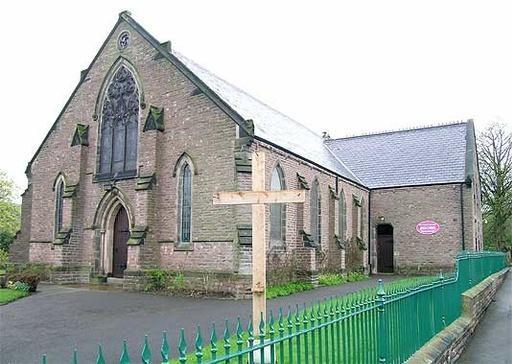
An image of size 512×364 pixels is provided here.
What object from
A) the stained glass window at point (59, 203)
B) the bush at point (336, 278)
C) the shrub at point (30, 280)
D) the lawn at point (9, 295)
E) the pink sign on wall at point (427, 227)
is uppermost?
the stained glass window at point (59, 203)

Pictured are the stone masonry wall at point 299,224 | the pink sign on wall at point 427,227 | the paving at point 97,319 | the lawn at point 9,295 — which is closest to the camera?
the paving at point 97,319

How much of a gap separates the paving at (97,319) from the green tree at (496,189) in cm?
3591

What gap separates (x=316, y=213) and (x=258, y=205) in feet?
56.7

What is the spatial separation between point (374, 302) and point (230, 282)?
10571mm

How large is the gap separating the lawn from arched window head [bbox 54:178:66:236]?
16.9 feet

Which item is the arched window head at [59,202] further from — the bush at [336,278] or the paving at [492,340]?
the paving at [492,340]

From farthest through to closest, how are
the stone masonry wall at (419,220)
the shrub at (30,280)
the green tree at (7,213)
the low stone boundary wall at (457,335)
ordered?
the green tree at (7,213) < the stone masonry wall at (419,220) < the shrub at (30,280) < the low stone boundary wall at (457,335)

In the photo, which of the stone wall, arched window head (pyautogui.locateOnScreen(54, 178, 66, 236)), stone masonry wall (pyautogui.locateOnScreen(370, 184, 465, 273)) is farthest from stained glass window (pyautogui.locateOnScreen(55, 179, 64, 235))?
stone masonry wall (pyautogui.locateOnScreen(370, 184, 465, 273))

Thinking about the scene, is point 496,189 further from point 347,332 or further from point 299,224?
point 347,332

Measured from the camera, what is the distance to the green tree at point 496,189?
46.8 meters

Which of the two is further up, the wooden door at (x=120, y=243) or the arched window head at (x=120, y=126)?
the arched window head at (x=120, y=126)

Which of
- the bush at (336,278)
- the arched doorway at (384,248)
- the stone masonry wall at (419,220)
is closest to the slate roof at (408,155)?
the stone masonry wall at (419,220)

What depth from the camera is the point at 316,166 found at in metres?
23.5

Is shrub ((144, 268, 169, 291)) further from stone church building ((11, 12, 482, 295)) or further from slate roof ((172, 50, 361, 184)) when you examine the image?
slate roof ((172, 50, 361, 184))
